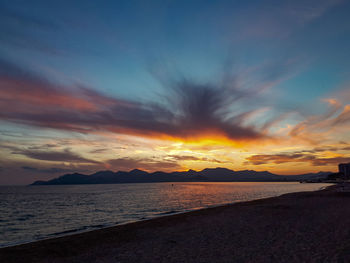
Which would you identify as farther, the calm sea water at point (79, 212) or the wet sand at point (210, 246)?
the calm sea water at point (79, 212)

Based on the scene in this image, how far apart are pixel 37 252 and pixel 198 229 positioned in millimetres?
11442

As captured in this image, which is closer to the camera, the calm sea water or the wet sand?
the wet sand

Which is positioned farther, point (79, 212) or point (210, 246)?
point (79, 212)

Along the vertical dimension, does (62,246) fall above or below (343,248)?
below

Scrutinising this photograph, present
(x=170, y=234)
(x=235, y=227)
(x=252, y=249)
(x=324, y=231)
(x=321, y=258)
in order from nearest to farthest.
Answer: (x=321, y=258), (x=252, y=249), (x=324, y=231), (x=170, y=234), (x=235, y=227)

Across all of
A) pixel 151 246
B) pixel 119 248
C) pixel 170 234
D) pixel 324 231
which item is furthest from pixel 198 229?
pixel 324 231

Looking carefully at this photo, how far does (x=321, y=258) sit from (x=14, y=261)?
15.8m

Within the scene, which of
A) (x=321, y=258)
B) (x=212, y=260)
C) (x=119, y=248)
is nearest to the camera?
(x=321, y=258)

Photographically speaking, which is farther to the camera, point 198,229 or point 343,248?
point 198,229

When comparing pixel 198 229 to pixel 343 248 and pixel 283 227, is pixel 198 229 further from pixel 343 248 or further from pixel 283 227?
pixel 343 248

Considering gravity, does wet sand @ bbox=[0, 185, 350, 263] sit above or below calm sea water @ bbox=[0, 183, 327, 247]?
above

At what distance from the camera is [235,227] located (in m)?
19.1

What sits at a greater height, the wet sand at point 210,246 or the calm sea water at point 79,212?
the wet sand at point 210,246

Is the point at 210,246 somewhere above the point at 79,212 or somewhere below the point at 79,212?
above
